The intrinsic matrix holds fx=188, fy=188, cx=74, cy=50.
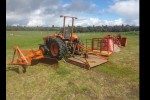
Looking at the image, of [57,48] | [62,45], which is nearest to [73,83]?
[62,45]

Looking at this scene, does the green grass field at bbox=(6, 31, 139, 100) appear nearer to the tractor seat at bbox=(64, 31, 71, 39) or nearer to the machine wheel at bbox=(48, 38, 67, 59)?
the machine wheel at bbox=(48, 38, 67, 59)

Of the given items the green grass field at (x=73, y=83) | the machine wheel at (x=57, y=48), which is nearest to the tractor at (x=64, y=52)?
the machine wheel at (x=57, y=48)

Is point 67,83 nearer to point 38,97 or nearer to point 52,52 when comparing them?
point 38,97

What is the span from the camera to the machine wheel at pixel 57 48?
898cm

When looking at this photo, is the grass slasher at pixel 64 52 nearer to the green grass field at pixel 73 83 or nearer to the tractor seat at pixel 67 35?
the tractor seat at pixel 67 35

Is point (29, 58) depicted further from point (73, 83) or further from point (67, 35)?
point (73, 83)

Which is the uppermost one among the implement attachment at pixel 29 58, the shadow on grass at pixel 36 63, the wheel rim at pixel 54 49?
the wheel rim at pixel 54 49

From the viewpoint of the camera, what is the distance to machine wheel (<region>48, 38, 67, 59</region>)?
898 cm

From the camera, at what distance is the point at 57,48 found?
30.3ft

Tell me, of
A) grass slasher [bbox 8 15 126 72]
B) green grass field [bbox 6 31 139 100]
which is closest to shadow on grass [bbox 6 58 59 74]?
grass slasher [bbox 8 15 126 72]

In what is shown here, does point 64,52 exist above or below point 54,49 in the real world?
below

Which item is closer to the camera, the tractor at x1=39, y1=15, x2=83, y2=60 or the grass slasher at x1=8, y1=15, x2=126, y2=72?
the grass slasher at x1=8, y1=15, x2=126, y2=72

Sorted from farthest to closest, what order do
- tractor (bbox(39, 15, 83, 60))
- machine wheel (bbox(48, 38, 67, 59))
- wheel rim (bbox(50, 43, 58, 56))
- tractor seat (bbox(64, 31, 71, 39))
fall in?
tractor seat (bbox(64, 31, 71, 39)) < wheel rim (bbox(50, 43, 58, 56)) < tractor (bbox(39, 15, 83, 60)) < machine wheel (bbox(48, 38, 67, 59))
